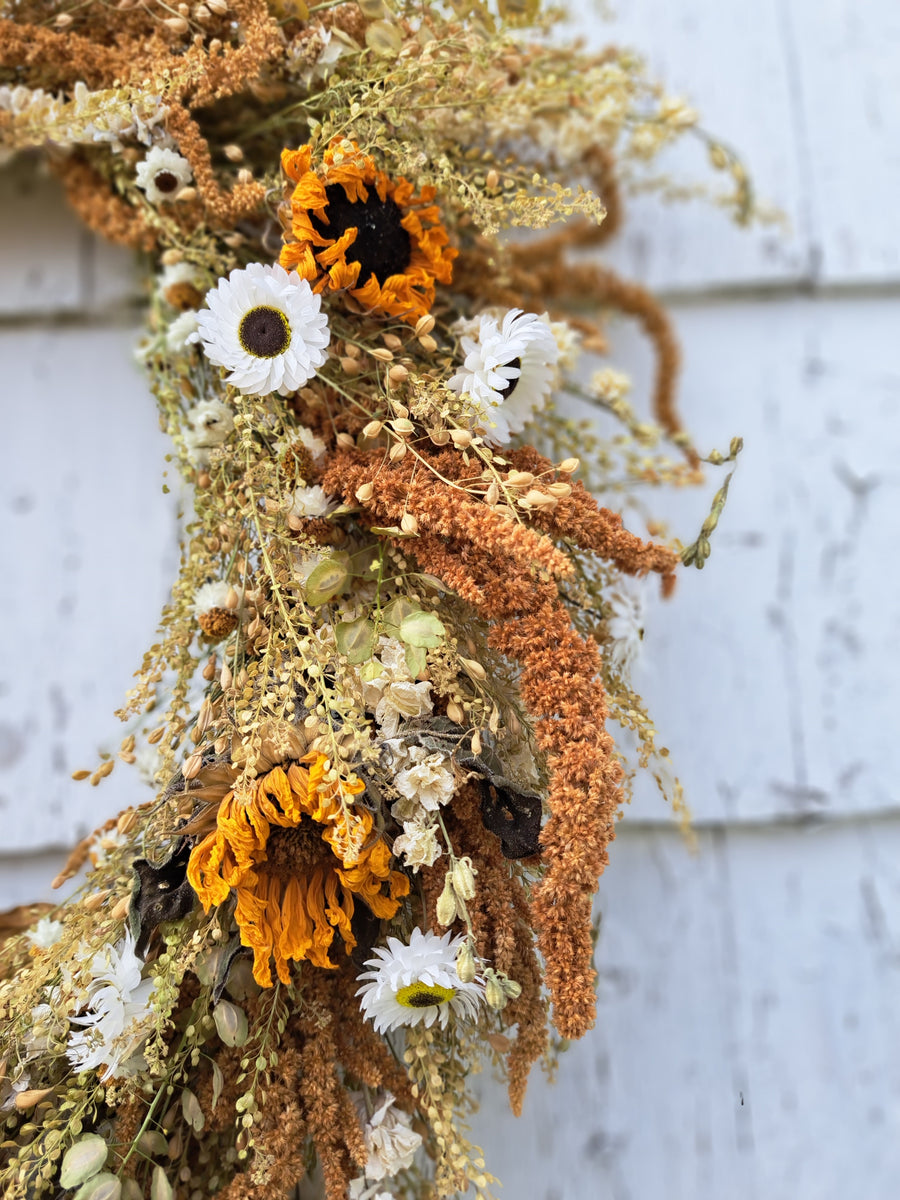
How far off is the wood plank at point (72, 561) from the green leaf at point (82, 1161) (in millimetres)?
376

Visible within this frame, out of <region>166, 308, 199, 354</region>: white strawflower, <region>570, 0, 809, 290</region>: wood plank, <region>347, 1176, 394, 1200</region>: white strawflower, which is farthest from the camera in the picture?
<region>570, 0, 809, 290</region>: wood plank

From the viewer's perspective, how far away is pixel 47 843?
927 millimetres

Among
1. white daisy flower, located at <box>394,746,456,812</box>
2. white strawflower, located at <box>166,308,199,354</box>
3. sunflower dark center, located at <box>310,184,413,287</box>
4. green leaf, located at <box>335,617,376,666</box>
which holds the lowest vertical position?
white daisy flower, located at <box>394,746,456,812</box>

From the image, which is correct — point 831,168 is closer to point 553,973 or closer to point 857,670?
point 857,670

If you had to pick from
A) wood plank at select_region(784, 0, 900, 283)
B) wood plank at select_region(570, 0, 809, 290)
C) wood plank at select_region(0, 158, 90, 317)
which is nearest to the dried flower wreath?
wood plank at select_region(0, 158, 90, 317)

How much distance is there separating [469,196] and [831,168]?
0.60 meters

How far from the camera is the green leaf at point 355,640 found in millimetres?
611

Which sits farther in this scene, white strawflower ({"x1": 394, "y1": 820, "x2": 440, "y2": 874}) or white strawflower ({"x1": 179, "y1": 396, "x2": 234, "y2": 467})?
white strawflower ({"x1": 179, "y1": 396, "x2": 234, "y2": 467})

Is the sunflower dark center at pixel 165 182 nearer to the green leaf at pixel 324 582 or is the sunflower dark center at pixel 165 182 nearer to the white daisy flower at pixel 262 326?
the white daisy flower at pixel 262 326

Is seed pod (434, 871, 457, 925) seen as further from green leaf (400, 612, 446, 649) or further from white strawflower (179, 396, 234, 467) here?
white strawflower (179, 396, 234, 467)

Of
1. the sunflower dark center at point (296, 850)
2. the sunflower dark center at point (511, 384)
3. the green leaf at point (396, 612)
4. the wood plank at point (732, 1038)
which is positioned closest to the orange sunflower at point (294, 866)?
the sunflower dark center at point (296, 850)

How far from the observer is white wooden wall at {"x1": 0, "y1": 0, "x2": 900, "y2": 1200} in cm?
94

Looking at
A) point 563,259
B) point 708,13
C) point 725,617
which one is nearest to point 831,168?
point 708,13

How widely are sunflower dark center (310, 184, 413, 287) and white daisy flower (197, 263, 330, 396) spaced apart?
0.18 feet
